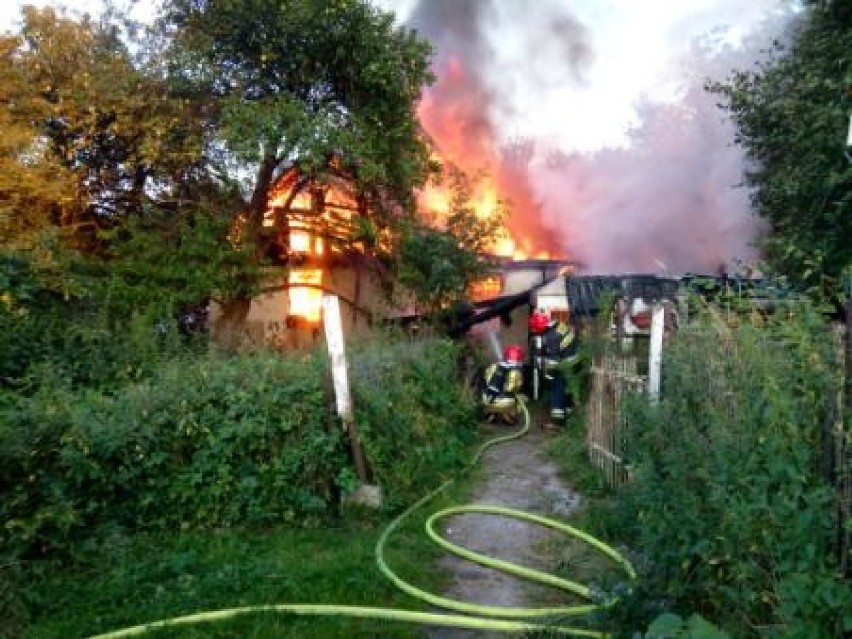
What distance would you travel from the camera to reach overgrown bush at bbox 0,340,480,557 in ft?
17.0

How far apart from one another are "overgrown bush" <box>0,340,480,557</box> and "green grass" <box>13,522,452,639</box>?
26 cm

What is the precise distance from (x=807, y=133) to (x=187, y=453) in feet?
31.5

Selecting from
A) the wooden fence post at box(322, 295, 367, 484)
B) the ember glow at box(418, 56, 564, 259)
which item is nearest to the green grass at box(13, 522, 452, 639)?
the wooden fence post at box(322, 295, 367, 484)

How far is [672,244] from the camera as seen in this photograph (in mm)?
27219

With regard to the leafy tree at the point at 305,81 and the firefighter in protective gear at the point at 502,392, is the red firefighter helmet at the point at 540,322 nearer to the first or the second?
the firefighter in protective gear at the point at 502,392

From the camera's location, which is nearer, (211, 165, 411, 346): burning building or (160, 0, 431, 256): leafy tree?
(160, 0, 431, 256): leafy tree

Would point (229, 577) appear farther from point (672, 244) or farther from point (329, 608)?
point (672, 244)

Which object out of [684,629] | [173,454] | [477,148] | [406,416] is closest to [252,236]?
[406,416]

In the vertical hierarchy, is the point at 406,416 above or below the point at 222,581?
above

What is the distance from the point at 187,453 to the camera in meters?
6.00

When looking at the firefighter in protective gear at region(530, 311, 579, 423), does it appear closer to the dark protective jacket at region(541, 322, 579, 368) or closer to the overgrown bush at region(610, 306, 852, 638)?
the dark protective jacket at region(541, 322, 579, 368)

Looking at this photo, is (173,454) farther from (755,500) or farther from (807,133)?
(807,133)

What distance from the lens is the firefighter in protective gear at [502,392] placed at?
12500 millimetres

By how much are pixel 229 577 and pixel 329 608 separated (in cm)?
90
